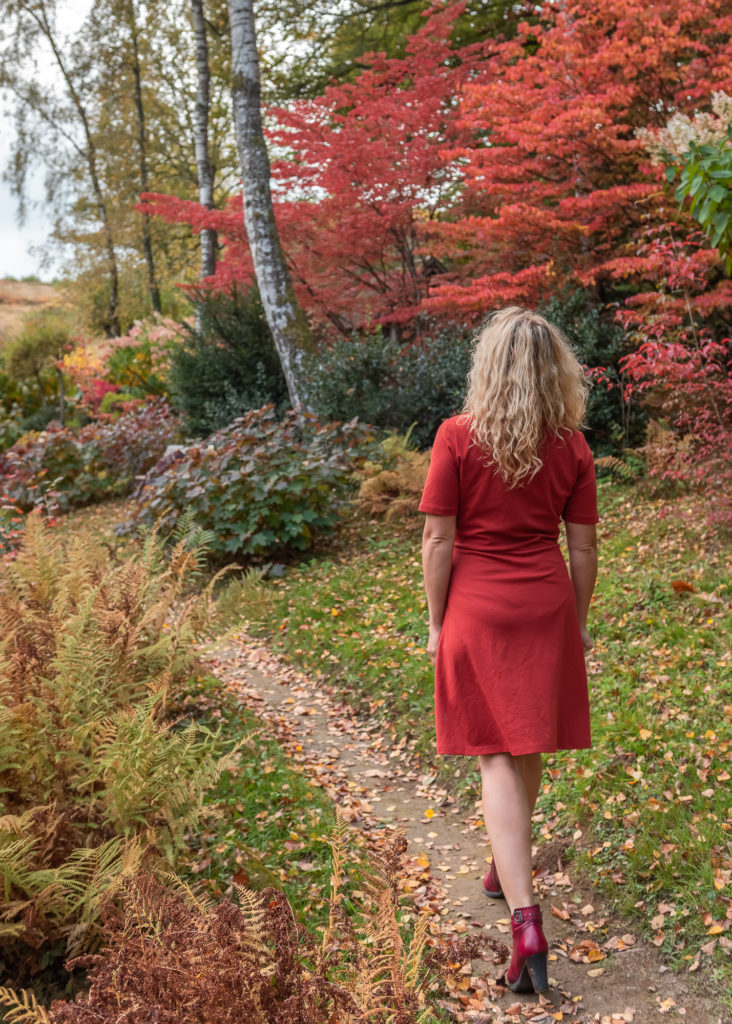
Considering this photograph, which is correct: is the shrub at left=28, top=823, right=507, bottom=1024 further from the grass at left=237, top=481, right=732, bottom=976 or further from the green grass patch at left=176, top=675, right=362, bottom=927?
the grass at left=237, top=481, right=732, bottom=976

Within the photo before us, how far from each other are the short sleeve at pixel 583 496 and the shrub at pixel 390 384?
640 centimetres

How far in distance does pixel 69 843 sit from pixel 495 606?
1.69 meters

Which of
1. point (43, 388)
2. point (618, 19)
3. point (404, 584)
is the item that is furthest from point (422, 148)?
point (43, 388)

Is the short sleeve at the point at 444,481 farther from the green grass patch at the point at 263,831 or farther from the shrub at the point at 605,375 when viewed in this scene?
the shrub at the point at 605,375

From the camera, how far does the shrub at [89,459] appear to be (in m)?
11.5

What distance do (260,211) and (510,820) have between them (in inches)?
339

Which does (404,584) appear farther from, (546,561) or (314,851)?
(546,561)

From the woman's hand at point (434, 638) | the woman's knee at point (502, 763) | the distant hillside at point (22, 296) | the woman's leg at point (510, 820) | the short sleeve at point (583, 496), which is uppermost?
the distant hillside at point (22, 296)

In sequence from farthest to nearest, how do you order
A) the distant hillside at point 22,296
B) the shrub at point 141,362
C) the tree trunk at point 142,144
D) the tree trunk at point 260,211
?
the distant hillside at point 22,296 < the tree trunk at point 142,144 < the shrub at point 141,362 < the tree trunk at point 260,211

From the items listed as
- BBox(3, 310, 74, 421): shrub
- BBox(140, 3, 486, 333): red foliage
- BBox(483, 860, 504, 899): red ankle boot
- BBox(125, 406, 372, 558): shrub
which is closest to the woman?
BBox(483, 860, 504, 899): red ankle boot

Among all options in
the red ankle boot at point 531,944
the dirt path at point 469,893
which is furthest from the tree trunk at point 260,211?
the red ankle boot at point 531,944

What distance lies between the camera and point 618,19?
7988 millimetres

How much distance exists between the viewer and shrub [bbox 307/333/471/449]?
30.4 ft

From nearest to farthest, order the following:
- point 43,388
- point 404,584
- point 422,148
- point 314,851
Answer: point 314,851, point 404,584, point 422,148, point 43,388
